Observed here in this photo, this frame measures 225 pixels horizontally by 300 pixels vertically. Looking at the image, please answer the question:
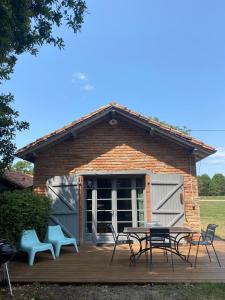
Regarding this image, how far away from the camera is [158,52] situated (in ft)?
45.8

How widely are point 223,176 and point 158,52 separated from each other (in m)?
53.9

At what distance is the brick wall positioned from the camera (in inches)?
400

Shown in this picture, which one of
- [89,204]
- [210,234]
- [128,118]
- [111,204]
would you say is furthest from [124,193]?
[210,234]

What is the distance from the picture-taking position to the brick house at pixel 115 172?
9.89 m

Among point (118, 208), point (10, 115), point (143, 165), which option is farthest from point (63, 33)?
point (118, 208)

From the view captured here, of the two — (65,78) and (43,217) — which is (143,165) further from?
(65,78)

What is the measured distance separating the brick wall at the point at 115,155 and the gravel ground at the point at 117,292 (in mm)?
5065

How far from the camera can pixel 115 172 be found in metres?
10.0

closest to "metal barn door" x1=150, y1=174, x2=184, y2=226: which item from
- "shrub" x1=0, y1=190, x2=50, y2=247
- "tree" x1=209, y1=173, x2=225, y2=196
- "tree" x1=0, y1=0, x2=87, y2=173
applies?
"shrub" x1=0, y1=190, x2=50, y2=247

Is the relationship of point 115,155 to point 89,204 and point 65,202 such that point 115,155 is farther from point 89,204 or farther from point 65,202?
point 65,202

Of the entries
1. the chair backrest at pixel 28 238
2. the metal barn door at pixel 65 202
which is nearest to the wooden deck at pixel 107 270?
the chair backrest at pixel 28 238

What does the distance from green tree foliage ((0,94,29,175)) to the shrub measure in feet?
3.06

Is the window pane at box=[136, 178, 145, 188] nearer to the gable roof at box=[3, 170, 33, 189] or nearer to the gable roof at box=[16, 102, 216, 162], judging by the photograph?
the gable roof at box=[16, 102, 216, 162]

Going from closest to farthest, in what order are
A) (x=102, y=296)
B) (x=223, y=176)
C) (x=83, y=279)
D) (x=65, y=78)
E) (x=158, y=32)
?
(x=102, y=296) < (x=83, y=279) < (x=158, y=32) < (x=65, y=78) < (x=223, y=176)
